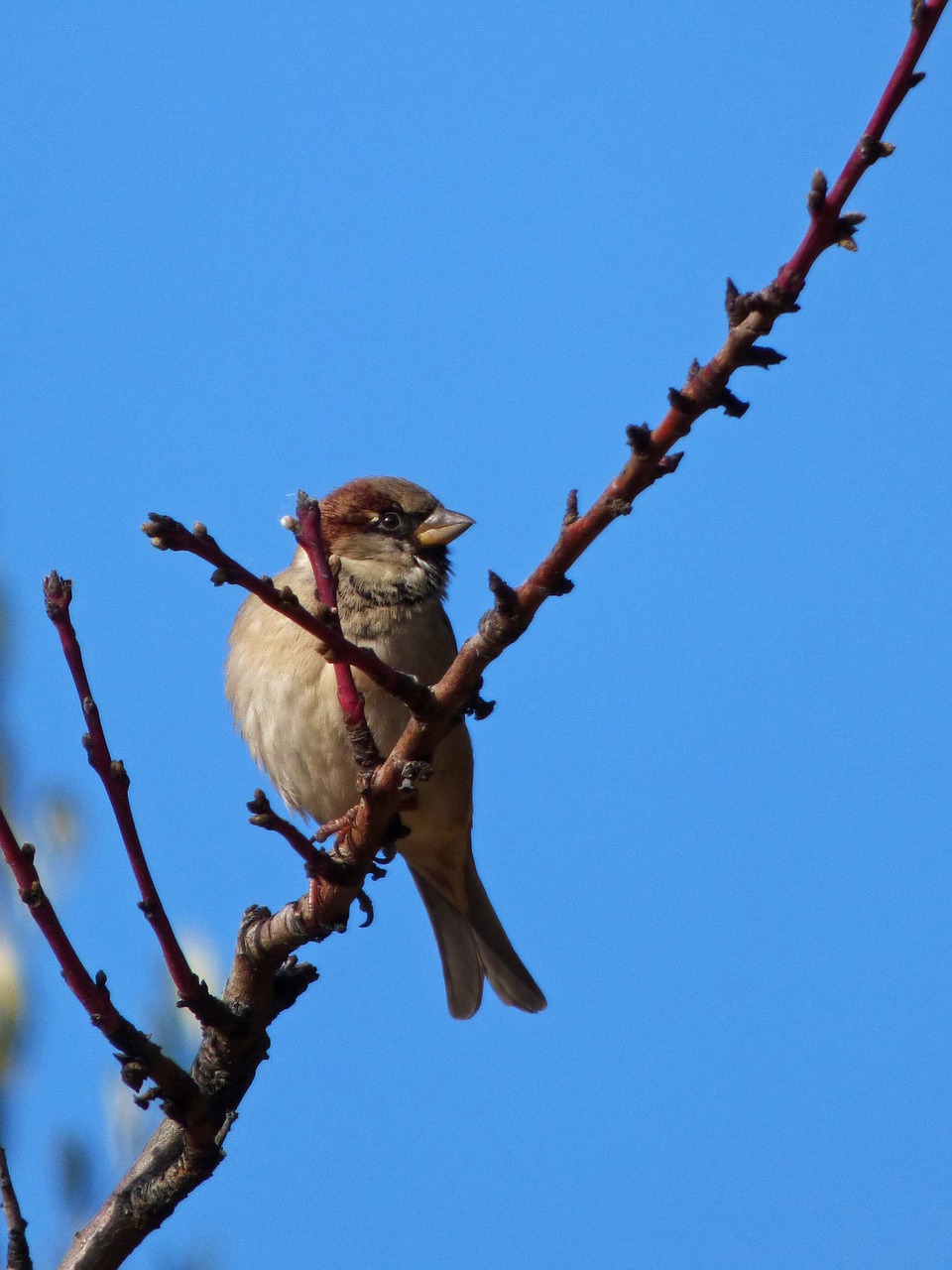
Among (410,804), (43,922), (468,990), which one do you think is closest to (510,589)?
(410,804)

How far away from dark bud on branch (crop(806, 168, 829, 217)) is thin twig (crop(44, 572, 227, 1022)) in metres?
1.00

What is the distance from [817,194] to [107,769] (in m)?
1.16

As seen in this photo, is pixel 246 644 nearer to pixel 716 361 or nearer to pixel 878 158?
pixel 716 361

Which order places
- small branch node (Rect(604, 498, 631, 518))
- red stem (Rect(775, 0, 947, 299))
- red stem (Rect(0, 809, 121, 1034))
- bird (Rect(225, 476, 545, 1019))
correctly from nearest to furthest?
red stem (Rect(775, 0, 947, 299)), small branch node (Rect(604, 498, 631, 518)), red stem (Rect(0, 809, 121, 1034)), bird (Rect(225, 476, 545, 1019))

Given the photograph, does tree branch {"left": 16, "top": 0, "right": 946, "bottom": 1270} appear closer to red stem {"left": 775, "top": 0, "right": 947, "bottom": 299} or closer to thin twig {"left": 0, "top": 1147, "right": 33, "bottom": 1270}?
red stem {"left": 775, "top": 0, "right": 947, "bottom": 299}

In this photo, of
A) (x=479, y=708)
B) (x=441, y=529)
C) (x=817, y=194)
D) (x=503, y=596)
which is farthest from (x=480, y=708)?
(x=441, y=529)

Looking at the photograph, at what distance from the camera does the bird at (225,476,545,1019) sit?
148 inches

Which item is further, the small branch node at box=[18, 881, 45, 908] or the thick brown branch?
the thick brown branch

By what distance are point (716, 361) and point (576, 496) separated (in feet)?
1.03

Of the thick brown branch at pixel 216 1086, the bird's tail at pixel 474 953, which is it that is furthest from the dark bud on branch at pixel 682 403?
the bird's tail at pixel 474 953

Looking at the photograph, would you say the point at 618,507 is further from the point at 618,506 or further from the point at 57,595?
the point at 57,595

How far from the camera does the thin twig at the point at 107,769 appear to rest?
1.83 m

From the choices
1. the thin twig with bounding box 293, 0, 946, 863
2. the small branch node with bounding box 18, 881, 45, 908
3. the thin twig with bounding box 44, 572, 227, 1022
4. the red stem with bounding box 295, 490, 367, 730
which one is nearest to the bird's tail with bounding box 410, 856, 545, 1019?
the thin twig with bounding box 293, 0, 946, 863

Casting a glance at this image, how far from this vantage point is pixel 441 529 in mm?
4219
